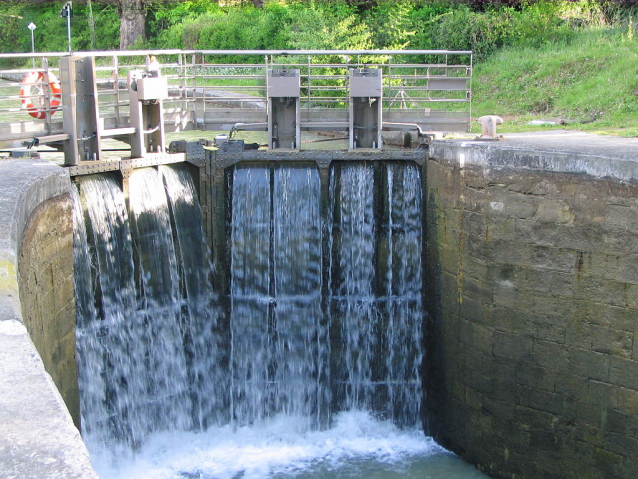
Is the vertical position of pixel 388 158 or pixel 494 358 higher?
pixel 388 158

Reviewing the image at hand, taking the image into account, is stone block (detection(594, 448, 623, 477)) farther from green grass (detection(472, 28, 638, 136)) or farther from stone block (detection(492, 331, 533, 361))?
green grass (detection(472, 28, 638, 136))

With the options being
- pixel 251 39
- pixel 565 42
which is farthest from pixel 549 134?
pixel 251 39

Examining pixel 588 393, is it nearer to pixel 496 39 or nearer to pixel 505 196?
pixel 505 196

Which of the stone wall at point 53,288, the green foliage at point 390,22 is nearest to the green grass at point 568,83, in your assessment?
the green foliage at point 390,22

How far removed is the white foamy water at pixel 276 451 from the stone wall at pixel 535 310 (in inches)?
29.8

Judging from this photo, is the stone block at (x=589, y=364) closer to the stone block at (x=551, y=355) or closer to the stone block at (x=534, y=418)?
the stone block at (x=551, y=355)

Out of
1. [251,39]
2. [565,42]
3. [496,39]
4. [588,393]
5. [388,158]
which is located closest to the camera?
[588,393]

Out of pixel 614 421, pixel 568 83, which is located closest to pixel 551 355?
pixel 614 421

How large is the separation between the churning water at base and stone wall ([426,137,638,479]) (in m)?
0.69

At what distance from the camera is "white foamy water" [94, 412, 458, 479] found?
9039 millimetres

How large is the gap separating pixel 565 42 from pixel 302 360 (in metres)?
10.1

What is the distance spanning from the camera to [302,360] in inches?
407

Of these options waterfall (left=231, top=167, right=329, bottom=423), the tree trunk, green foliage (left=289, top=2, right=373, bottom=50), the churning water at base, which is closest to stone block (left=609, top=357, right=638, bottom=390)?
the churning water at base

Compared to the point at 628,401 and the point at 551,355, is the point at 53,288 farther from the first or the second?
the point at 628,401
